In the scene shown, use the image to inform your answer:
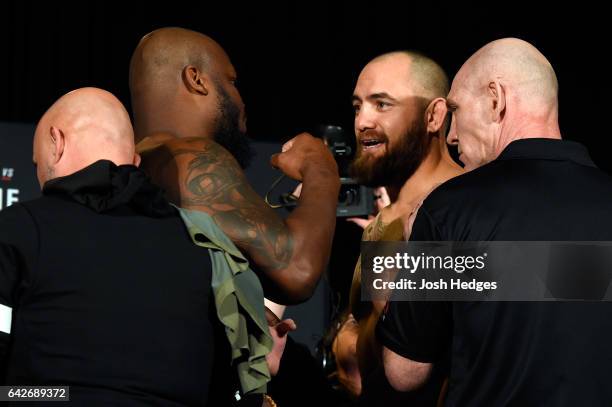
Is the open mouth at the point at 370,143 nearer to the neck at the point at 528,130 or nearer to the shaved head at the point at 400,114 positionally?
the shaved head at the point at 400,114

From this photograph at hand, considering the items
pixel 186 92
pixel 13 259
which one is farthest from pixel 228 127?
pixel 13 259

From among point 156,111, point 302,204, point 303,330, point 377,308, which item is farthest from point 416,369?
point 303,330

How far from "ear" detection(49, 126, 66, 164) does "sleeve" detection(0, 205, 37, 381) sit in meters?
0.18

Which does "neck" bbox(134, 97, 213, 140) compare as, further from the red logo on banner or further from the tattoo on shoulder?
the red logo on banner

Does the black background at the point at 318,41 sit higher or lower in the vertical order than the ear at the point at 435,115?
higher

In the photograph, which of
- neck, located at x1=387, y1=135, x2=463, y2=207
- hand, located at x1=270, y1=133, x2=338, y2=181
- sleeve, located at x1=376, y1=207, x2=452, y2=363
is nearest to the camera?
sleeve, located at x1=376, y1=207, x2=452, y2=363

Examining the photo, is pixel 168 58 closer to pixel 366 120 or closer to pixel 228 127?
pixel 228 127

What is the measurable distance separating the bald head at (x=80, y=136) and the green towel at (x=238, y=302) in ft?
0.54

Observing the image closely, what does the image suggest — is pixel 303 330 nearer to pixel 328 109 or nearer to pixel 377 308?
pixel 328 109

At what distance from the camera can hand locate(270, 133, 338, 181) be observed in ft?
7.07

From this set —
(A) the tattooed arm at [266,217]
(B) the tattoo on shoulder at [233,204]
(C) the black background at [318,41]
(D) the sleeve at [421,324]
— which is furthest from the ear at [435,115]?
(C) the black background at [318,41]

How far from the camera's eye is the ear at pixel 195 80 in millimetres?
2266

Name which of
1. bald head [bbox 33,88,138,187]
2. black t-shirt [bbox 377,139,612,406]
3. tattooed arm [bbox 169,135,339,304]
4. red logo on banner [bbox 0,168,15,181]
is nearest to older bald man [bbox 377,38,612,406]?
black t-shirt [bbox 377,139,612,406]

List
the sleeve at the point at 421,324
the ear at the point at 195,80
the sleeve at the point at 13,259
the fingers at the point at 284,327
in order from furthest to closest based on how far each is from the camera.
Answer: the ear at the point at 195,80
the fingers at the point at 284,327
the sleeve at the point at 421,324
the sleeve at the point at 13,259
